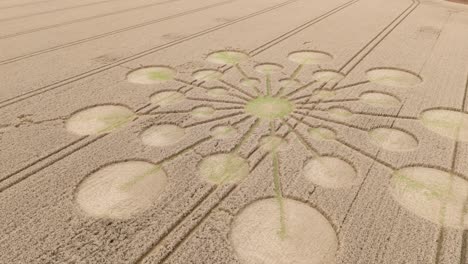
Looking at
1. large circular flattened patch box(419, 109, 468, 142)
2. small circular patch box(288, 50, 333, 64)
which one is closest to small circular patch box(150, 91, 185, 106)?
small circular patch box(288, 50, 333, 64)

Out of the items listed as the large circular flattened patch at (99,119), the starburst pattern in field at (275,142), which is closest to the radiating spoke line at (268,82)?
the starburst pattern in field at (275,142)

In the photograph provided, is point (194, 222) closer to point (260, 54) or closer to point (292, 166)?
point (292, 166)

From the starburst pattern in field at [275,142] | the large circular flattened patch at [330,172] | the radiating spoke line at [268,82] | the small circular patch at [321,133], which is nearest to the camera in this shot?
the starburst pattern in field at [275,142]

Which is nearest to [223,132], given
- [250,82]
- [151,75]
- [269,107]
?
[269,107]

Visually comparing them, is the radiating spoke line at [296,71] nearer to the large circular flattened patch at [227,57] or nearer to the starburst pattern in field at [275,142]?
the starburst pattern in field at [275,142]

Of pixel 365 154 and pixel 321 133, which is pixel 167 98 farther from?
pixel 365 154
